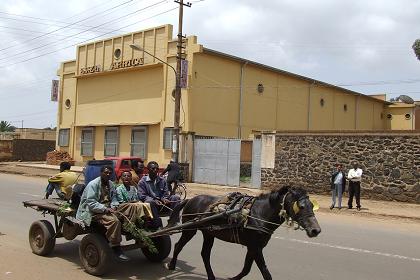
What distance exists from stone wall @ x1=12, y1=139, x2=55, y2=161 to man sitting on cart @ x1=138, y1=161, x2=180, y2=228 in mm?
42695

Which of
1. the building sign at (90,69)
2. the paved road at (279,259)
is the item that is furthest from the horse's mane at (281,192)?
the building sign at (90,69)

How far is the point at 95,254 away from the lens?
285 inches

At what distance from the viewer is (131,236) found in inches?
289

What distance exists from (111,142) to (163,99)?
20.0ft

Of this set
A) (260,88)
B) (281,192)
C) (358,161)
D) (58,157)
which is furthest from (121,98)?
(281,192)

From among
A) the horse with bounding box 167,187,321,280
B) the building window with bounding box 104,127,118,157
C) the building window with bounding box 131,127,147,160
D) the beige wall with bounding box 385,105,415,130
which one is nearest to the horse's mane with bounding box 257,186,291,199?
the horse with bounding box 167,187,321,280

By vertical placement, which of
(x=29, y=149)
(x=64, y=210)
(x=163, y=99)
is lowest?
(x=64, y=210)

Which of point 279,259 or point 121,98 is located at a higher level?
point 121,98

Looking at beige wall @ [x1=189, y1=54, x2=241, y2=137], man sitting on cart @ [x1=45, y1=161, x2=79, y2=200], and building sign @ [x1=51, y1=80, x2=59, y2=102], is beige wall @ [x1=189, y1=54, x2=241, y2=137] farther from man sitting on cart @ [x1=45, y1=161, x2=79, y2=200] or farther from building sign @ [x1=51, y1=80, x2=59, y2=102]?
man sitting on cart @ [x1=45, y1=161, x2=79, y2=200]

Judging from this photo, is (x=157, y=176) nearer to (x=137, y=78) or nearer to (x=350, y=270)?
(x=350, y=270)

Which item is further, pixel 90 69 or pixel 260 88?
pixel 90 69

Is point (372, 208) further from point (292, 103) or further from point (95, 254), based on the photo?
point (292, 103)

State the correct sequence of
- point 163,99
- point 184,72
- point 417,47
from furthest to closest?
1. point 163,99
2. point 417,47
3. point 184,72

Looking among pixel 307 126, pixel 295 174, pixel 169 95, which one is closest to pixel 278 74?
pixel 307 126
